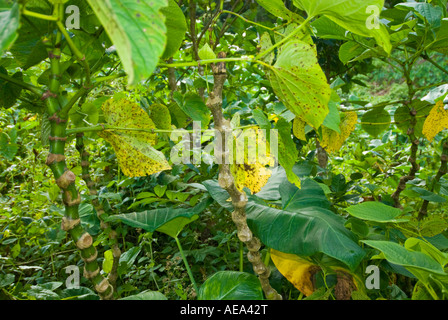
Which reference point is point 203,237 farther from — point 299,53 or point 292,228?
point 299,53

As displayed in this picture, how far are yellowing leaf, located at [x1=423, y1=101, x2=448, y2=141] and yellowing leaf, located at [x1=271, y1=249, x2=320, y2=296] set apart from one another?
408 millimetres

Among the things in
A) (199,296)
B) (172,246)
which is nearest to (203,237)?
(172,246)

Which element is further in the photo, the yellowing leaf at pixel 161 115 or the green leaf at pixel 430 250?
the yellowing leaf at pixel 161 115

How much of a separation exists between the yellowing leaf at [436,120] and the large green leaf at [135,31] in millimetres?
697

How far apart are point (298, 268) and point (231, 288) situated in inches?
7.0

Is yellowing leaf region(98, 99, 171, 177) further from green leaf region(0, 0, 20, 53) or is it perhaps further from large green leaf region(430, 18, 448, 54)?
large green leaf region(430, 18, 448, 54)

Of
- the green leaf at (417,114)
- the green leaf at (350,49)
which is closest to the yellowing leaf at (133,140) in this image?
the green leaf at (350,49)

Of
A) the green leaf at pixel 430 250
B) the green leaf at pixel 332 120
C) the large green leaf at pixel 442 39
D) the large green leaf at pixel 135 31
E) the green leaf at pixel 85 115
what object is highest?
the large green leaf at pixel 442 39

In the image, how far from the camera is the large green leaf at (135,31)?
0.74ft

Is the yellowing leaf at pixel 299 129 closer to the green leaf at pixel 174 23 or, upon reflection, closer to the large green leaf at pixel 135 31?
the green leaf at pixel 174 23

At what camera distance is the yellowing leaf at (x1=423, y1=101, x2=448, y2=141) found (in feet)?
2.34

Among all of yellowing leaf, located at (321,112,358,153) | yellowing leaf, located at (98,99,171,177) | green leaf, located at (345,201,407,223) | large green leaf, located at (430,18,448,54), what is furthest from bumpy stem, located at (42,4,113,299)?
large green leaf, located at (430,18,448,54)

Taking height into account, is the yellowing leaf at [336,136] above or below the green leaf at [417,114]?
below

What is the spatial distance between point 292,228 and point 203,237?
2.17 ft
